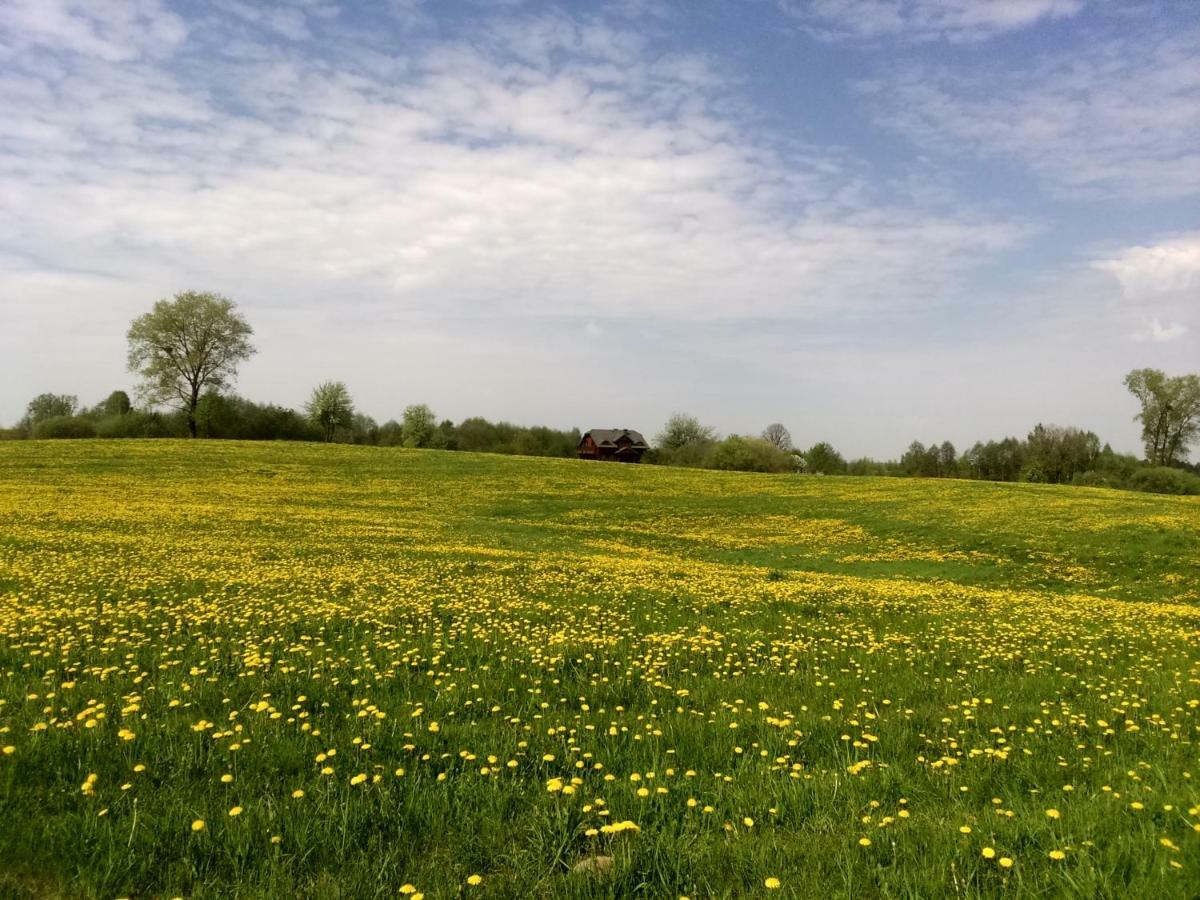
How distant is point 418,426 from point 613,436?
1429 inches

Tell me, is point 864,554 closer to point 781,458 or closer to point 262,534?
point 262,534

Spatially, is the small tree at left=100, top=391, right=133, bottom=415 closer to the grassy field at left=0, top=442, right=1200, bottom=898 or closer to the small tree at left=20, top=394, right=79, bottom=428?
the small tree at left=20, top=394, right=79, bottom=428

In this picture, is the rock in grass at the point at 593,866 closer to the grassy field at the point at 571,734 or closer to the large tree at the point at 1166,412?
the grassy field at the point at 571,734

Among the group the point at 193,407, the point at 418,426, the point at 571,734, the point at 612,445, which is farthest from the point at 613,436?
the point at 571,734

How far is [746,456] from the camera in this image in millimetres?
116875

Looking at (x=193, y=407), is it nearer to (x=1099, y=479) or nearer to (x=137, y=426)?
(x=137, y=426)

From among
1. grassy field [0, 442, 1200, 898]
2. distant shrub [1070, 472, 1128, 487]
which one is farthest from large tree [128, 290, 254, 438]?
distant shrub [1070, 472, 1128, 487]

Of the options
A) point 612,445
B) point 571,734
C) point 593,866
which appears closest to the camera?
point 593,866

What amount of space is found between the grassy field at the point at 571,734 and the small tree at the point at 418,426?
339ft

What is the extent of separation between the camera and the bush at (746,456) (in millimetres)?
116562

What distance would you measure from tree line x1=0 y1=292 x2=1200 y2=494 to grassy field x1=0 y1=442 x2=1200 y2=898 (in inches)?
2927

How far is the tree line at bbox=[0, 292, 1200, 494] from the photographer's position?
8269cm

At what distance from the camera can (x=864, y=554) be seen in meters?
32.3

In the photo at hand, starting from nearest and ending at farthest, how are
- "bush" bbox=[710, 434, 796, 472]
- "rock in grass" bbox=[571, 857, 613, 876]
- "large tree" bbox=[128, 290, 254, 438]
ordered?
"rock in grass" bbox=[571, 857, 613, 876], "large tree" bbox=[128, 290, 254, 438], "bush" bbox=[710, 434, 796, 472]
